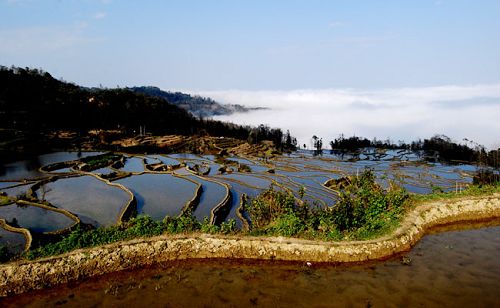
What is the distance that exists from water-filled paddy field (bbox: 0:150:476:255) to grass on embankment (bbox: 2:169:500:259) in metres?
2.13

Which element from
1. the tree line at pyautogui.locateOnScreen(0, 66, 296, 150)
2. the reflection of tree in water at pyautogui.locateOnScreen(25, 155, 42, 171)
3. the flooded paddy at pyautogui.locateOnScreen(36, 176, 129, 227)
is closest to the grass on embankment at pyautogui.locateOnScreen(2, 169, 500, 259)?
the flooded paddy at pyautogui.locateOnScreen(36, 176, 129, 227)

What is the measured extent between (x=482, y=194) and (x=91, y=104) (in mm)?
73010

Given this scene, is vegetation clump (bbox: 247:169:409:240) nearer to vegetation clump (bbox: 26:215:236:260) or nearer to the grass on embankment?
the grass on embankment

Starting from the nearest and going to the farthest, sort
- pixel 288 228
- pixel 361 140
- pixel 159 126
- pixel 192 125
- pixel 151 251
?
pixel 151 251 < pixel 288 228 < pixel 159 126 < pixel 192 125 < pixel 361 140

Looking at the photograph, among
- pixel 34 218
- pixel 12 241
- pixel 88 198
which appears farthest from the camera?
pixel 88 198

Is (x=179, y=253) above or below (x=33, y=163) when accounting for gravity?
below

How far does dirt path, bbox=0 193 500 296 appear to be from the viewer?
13094mm

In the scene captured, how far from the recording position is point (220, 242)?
15.6 metres

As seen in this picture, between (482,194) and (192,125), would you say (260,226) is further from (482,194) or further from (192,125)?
(192,125)

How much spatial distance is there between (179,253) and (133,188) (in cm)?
1736

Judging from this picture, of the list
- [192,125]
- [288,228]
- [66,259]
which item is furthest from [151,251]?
[192,125]

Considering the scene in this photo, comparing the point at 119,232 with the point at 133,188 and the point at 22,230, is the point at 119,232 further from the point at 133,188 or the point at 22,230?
the point at 133,188

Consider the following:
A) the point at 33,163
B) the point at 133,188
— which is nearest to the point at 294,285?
the point at 133,188

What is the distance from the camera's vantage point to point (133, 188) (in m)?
30.9
